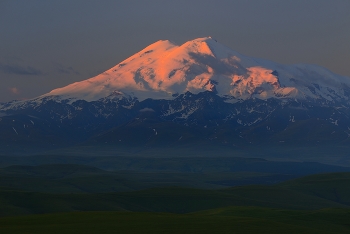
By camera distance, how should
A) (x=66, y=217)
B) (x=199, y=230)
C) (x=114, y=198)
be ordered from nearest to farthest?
(x=199, y=230)
(x=66, y=217)
(x=114, y=198)

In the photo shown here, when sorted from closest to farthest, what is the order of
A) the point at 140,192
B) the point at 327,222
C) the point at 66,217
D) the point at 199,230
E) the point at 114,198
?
the point at 199,230 < the point at 66,217 < the point at 327,222 < the point at 114,198 < the point at 140,192

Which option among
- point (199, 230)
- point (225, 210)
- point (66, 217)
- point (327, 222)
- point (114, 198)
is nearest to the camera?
point (199, 230)

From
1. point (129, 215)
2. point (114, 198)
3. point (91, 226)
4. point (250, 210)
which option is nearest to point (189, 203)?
point (114, 198)

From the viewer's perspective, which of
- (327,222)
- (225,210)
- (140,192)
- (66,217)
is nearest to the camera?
(66,217)

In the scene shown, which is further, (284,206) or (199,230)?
(284,206)

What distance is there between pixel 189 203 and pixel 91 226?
269ft

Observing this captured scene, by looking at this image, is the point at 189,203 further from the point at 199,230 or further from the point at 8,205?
the point at 199,230

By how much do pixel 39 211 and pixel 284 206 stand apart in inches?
2105

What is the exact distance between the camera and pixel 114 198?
534 feet

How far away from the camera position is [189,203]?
171375mm

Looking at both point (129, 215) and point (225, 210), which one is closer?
point (129, 215)

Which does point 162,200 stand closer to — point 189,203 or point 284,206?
point 189,203

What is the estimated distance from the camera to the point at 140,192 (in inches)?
7062

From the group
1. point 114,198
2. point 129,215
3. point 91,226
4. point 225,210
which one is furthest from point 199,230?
point 114,198
